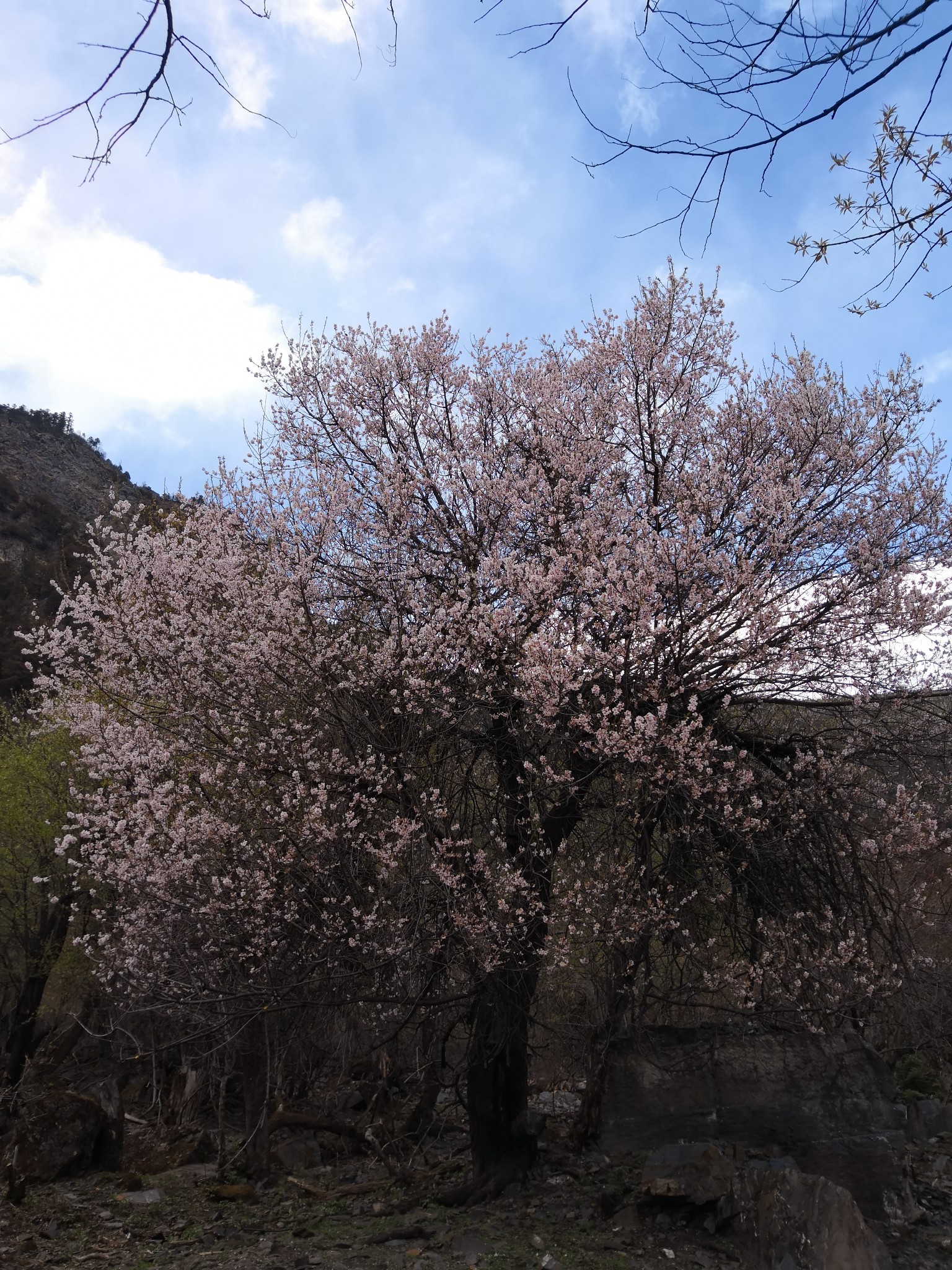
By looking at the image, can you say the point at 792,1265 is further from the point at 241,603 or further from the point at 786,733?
the point at 241,603

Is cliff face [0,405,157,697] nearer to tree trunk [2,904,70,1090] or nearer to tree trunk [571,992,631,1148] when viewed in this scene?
tree trunk [2,904,70,1090]

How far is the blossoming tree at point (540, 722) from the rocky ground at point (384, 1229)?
774 millimetres

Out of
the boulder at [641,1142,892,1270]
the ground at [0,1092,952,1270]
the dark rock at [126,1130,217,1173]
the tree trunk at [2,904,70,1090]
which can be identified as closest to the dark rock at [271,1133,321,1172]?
the ground at [0,1092,952,1270]

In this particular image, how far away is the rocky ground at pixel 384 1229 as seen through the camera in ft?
23.5

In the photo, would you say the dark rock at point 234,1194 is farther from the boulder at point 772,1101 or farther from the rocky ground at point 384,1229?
the boulder at point 772,1101

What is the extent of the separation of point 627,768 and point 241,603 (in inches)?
166

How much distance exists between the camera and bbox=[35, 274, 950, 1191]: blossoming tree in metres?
7.74

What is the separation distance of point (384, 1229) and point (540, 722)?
4.81 m

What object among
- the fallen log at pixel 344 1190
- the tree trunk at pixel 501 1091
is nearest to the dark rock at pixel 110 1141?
the fallen log at pixel 344 1190

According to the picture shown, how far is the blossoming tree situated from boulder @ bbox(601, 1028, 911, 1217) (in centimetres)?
56

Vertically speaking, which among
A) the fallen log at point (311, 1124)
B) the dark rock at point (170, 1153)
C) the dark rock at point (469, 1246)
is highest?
the dark rock at point (469, 1246)

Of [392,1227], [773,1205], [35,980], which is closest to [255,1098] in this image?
[392,1227]

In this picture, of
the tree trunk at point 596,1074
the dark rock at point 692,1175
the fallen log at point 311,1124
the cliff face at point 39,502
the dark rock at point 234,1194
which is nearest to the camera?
the dark rock at point 692,1175

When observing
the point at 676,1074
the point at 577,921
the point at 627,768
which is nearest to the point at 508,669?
the point at 627,768
